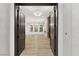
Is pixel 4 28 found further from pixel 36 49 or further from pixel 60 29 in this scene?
pixel 36 49

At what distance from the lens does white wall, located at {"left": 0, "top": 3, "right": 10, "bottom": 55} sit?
325 cm

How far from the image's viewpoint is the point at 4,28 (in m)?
3.37

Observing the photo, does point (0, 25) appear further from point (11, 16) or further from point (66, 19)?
point (66, 19)

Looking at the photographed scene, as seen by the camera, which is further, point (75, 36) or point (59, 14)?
point (59, 14)

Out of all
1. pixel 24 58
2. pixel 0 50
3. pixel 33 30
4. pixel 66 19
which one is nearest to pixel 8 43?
pixel 0 50

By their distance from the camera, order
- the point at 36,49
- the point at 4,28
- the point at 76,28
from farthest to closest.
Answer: the point at 36,49 → the point at 4,28 → the point at 76,28

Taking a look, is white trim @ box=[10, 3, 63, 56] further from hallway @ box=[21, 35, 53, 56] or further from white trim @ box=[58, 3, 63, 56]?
hallway @ box=[21, 35, 53, 56]

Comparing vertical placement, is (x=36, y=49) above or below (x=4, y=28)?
below

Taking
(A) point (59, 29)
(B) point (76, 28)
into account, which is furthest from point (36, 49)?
(B) point (76, 28)

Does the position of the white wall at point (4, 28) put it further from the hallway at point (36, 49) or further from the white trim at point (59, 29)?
the hallway at point (36, 49)

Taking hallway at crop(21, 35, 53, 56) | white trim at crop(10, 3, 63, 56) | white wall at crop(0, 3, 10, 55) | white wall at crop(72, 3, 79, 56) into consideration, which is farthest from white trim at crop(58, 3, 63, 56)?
hallway at crop(21, 35, 53, 56)

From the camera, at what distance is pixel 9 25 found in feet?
11.7

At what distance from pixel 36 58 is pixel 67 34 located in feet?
8.53

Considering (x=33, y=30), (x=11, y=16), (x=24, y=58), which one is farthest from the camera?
(x=33, y=30)
